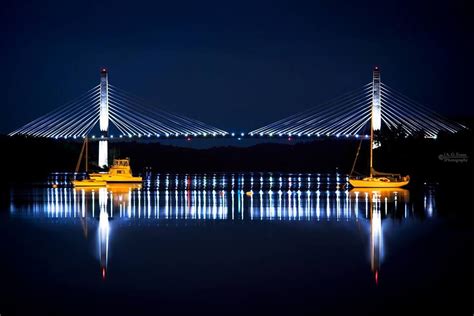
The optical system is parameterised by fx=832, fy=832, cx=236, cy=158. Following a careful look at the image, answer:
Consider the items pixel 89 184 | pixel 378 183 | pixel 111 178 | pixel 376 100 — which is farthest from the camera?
pixel 376 100

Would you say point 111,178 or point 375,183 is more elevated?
point 111,178

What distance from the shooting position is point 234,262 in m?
14.8

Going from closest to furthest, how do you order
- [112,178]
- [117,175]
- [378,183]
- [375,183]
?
[378,183], [375,183], [112,178], [117,175]

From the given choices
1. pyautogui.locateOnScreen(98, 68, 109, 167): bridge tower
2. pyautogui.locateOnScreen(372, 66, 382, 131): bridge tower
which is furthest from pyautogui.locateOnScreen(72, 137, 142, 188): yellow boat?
pyautogui.locateOnScreen(372, 66, 382, 131): bridge tower

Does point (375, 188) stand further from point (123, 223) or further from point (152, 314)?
point (152, 314)

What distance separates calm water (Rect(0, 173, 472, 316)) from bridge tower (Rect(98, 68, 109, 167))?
1472 inches

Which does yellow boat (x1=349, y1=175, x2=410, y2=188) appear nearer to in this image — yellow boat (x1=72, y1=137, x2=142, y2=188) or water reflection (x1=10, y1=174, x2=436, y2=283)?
water reflection (x1=10, y1=174, x2=436, y2=283)

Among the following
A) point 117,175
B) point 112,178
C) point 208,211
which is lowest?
point 208,211

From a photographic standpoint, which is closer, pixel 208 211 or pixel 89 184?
pixel 208 211

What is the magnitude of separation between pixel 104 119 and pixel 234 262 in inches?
2132

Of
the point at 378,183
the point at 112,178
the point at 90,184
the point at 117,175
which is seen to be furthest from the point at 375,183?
the point at 90,184

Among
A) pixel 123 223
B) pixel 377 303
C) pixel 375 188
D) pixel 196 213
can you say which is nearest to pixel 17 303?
pixel 377 303

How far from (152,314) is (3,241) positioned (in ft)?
28.1

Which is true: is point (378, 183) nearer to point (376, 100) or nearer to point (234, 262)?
point (376, 100)
